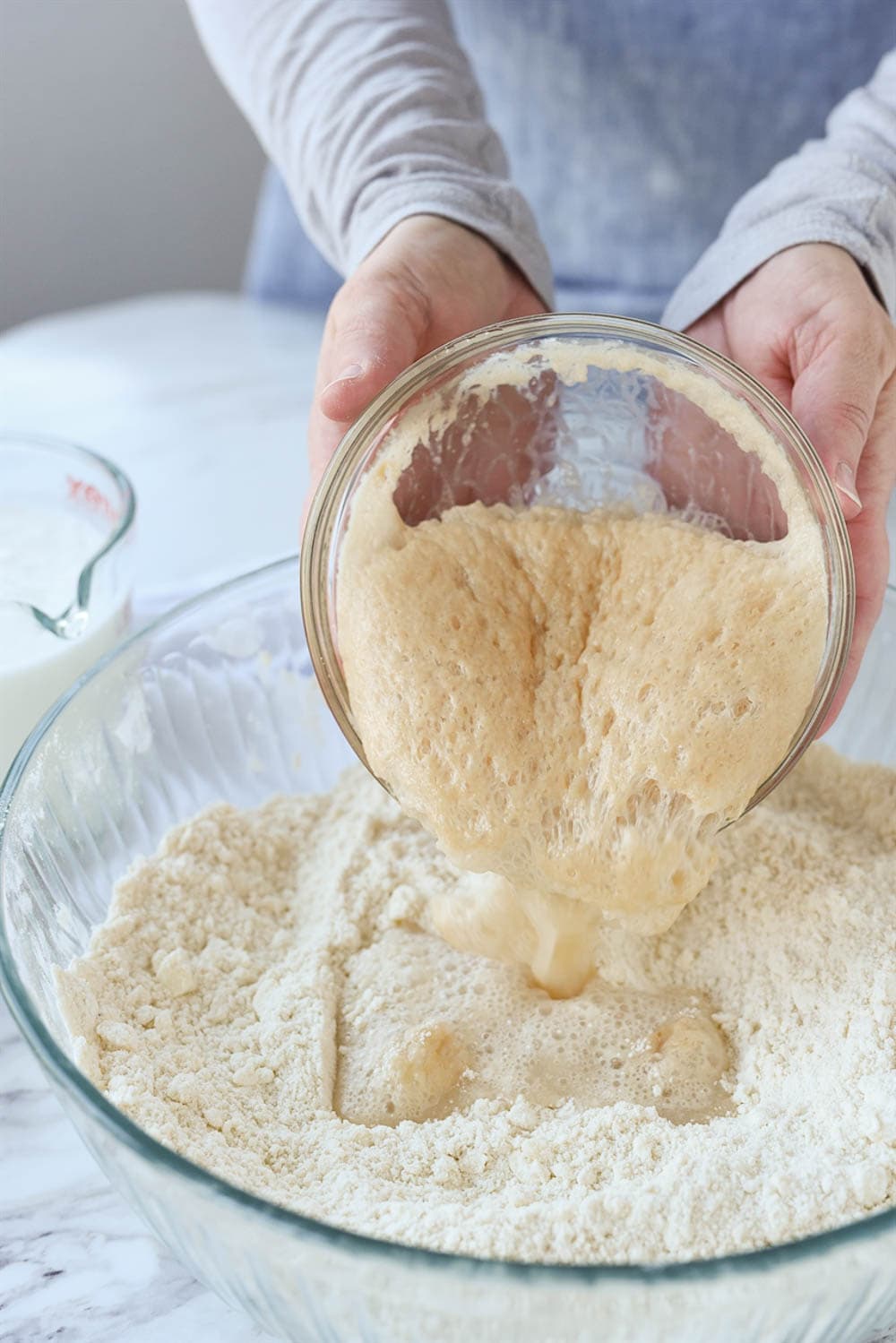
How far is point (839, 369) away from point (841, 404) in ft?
0.12

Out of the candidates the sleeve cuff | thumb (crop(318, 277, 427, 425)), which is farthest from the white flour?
the sleeve cuff

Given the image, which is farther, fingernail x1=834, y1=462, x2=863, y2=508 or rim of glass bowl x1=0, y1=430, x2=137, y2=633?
rim of glass bowl x1=0, y1=430, x2=137, y2=633

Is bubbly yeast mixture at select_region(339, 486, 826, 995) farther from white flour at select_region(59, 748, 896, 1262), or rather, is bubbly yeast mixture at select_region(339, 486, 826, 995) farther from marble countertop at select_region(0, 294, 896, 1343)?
marble countertop at select_region(0, 294, 896, 1343)

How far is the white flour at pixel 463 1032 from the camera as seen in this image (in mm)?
645

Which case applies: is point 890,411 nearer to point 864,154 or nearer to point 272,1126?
point 864,154

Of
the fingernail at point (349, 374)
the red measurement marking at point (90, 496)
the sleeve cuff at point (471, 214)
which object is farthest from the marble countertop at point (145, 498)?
the fingernail at point (349, 374)

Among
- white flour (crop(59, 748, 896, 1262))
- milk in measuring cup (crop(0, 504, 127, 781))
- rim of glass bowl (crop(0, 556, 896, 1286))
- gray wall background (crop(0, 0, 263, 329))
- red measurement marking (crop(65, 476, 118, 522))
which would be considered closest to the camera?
rim of glass bowl (crop(0, 556, 896, 1286))

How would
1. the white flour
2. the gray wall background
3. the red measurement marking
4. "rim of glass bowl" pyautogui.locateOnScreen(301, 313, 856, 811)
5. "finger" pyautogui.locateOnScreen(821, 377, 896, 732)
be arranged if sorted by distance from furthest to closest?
1. the gray wall background
2. the red measurement marking
3. "finger" pyautogui.locateOnScreen(821, 377, 896, 732)
4. "rim of glass bowl" pyautogui.locateOnScreen(301, 313, 856, 811)
5. the white flour

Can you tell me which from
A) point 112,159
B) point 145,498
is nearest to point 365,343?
point 145,498

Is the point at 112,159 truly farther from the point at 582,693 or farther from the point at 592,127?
the point at 582,693

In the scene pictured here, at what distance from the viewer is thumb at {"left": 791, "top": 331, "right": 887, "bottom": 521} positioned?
82 centimetres

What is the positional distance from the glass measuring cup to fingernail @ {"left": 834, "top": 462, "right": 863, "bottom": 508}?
1.86ft

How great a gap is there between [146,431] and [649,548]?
0.98m

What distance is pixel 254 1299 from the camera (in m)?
0.60
